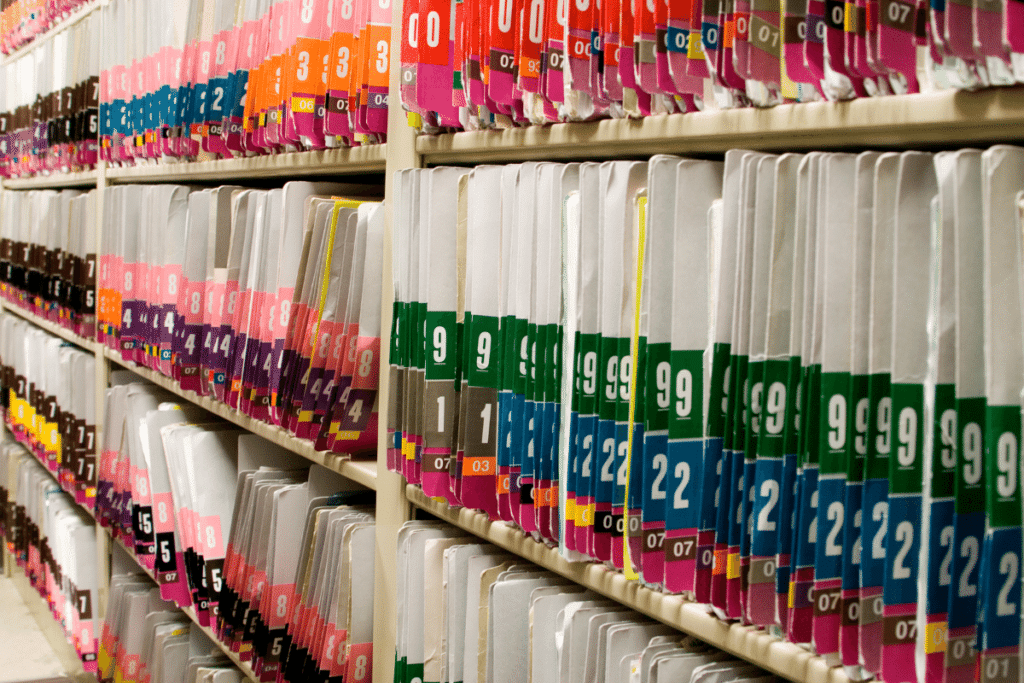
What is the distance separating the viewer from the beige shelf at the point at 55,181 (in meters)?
2.91

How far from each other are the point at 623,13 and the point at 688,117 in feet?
0.39

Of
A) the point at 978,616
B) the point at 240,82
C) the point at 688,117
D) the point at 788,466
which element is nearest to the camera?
the point at 978,616

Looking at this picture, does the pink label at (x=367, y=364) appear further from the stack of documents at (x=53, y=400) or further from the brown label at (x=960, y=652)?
the stack of documents at (x=53, y=400)

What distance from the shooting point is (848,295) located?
0.78 m

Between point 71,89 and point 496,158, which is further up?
point 71,89

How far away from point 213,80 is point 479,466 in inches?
44.9

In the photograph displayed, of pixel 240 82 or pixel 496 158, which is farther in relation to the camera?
pixel 240 82

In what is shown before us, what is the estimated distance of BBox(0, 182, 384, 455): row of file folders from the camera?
1517 millimetres

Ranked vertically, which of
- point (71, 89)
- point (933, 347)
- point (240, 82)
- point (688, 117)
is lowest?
point (933, 347)

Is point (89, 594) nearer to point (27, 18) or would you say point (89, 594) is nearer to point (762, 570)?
point (27, 18)

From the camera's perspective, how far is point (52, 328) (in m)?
3.22

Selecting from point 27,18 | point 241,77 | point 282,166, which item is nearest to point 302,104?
point 282,166

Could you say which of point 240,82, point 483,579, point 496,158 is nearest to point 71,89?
point 240,82

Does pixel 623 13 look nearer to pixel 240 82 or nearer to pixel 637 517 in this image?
pixel 637 517
